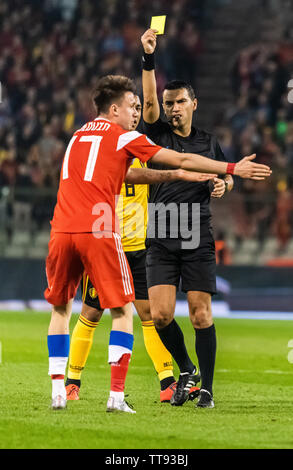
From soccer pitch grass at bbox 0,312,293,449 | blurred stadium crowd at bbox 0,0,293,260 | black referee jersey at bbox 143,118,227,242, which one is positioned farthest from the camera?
blurred stadium crowd at bbox 0,0,293,260

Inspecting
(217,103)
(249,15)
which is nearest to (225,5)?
(249,15)

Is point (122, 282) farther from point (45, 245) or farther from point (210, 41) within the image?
point (210, 41)

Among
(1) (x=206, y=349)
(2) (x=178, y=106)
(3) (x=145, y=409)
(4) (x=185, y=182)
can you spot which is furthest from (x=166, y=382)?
(2) (x=178, y=106)

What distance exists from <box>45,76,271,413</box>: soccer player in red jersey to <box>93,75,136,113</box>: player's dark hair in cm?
17

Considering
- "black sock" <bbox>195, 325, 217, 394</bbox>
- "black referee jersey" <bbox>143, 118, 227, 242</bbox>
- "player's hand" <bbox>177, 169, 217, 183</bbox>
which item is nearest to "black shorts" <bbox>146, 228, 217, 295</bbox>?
"black referee jersey" <bbox>143, 118, 227, 242</bbox>

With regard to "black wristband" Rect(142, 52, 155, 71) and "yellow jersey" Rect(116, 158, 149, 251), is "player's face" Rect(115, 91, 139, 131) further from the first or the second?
"yellow jersey" Rect(116, 158, 149, 251)

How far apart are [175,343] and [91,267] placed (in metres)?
1.31

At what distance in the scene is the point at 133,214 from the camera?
7.86m

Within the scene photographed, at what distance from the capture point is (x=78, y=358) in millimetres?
7383

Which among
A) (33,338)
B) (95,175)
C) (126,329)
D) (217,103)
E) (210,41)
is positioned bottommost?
(33,338)

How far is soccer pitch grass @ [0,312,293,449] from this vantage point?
5.23 meters

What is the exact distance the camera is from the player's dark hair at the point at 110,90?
6.53 meters

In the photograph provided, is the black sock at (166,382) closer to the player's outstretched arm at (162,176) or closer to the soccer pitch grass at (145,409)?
the soccer pitch grass at (145,409)

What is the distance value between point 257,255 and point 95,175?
11545 millimetres
